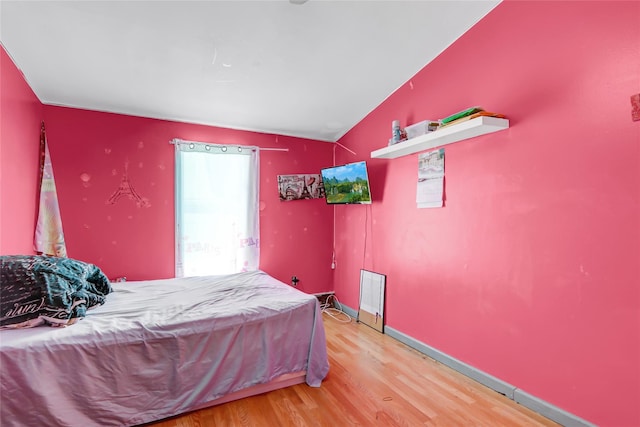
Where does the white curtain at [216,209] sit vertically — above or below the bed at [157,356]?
above

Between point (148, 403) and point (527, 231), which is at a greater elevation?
point (527, 231)

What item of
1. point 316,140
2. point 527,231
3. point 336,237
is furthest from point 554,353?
point 316,140

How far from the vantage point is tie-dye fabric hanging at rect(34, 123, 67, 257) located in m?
2.88

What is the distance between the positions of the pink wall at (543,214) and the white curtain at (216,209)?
1920mm

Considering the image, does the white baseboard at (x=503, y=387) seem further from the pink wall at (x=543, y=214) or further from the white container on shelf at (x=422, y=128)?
the white container on shelf at (x=422, y=128)

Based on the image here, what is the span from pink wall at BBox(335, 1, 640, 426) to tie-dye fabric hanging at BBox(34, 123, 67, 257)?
334 cm

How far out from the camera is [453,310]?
2686 mm

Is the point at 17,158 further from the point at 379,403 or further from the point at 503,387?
the point at 503,387

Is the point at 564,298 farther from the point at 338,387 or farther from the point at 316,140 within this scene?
the point at 316,140

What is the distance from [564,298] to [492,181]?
35.2 inches

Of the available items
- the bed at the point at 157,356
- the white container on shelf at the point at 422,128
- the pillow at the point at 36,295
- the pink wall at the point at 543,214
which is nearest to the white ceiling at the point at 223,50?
the pink wall at the point at 543,214

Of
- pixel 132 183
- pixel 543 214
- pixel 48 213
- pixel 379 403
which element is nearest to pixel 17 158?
pixel 48 213

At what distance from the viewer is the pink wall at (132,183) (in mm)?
3107

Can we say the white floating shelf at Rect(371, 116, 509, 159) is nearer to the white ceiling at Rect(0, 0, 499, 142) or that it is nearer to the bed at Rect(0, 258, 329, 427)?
the white ceiling at Rect(0, 0, 499, 142)
